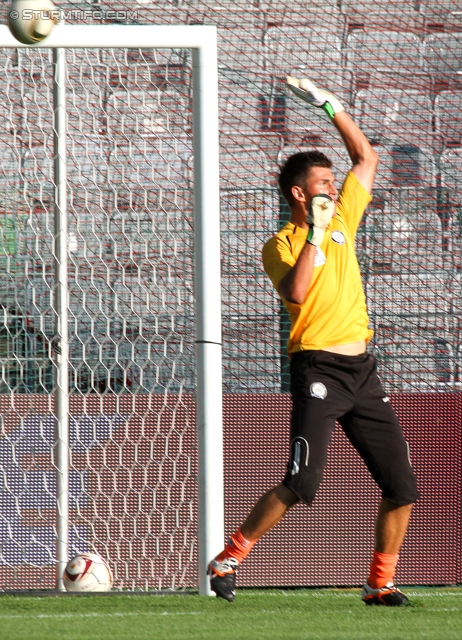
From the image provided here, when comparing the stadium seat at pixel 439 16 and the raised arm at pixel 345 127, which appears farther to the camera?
the stadium seat at pixel 439 16

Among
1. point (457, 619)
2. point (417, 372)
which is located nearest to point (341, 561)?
point (417, 372)

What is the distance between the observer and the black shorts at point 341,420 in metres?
3.44

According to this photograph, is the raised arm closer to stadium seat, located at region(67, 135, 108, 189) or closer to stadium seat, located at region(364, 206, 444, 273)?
stadium seat, located at region(364, 206, 444, 273)

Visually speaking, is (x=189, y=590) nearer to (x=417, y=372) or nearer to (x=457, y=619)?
(x=457, y=619)

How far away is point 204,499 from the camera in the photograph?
158 inches

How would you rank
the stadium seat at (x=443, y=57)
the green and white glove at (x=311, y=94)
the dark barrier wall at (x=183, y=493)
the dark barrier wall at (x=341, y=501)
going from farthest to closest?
the stadium seat at (x=443, y=57)
the dark barrier wall at (x=341, y=501)
the dark barrier wall at (x=183, y=493)
the green and white glove at (x=311, y=94)

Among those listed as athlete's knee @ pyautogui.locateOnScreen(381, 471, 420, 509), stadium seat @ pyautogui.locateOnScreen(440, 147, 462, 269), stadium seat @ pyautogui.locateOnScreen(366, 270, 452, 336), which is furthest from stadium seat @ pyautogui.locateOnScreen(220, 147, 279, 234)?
athlete's knee @ pyautogui.locateOnScreen(381, 471, 420, 509)

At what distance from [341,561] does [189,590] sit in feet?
3.27

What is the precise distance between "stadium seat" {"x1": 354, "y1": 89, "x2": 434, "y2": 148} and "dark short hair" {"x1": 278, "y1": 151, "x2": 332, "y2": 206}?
1.81 meters

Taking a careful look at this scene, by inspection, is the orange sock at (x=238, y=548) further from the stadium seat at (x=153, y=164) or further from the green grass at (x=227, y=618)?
the stadium seat at (x=153, y=164)

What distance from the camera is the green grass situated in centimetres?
300

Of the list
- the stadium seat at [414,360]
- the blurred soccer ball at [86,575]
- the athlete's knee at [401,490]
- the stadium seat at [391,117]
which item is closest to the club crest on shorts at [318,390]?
the athlete's knee at [401,490]

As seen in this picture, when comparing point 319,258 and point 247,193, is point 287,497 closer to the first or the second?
point 319,258

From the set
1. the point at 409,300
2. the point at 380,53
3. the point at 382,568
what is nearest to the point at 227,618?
the point at 382,568
